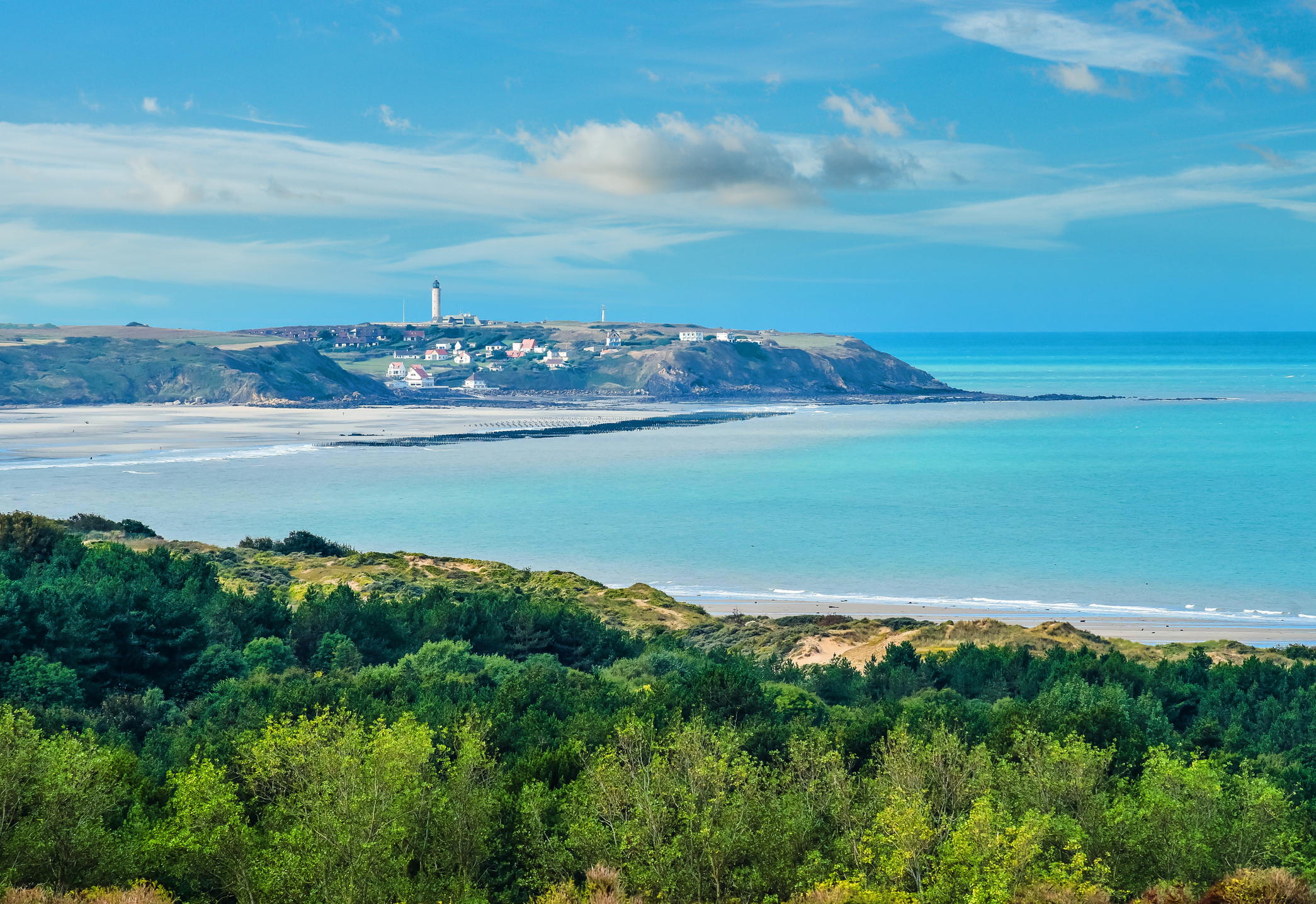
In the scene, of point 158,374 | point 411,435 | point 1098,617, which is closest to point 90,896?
point 1098,617

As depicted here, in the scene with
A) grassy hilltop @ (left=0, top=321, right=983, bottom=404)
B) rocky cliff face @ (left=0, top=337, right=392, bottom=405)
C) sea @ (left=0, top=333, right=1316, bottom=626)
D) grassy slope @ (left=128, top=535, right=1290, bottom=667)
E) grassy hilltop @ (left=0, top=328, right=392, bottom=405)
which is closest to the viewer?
grassy slope @ (left=128, top=535, right=1290, bottom=667)

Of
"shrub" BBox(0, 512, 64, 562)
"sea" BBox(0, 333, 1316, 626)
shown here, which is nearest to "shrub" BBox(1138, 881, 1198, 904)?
"sea" BBox(0, 333, 1316, 626)

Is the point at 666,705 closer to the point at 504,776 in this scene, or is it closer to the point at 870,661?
the point at 504,776

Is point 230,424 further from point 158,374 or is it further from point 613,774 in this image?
point 613,774

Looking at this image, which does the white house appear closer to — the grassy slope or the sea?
the sea

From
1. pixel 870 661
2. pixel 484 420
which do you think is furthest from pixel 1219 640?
pixel 484 420

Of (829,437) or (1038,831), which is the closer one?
(1038,831)
